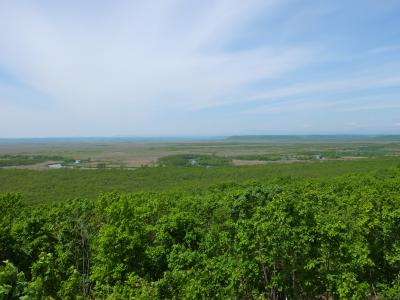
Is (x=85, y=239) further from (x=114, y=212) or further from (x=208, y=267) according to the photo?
(x=208, y=267)

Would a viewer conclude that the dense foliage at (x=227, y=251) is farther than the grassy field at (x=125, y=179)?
No

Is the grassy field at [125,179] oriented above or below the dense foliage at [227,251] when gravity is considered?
below

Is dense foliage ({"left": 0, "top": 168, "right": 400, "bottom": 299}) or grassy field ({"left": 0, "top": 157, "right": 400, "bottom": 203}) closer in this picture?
dense foliage ({"left": 0, "top": 168, "right": 400, "bottom": 299})

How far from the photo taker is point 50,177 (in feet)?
259

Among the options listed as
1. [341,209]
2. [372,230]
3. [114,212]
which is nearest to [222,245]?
[114,212]

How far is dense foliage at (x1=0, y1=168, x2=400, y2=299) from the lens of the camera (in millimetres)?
10969

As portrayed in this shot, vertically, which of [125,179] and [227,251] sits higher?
[227,251]

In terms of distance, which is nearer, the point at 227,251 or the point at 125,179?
the point at 227,251

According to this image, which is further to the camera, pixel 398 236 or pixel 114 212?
pixel 114 212

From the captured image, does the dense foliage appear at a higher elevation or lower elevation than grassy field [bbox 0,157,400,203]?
higher

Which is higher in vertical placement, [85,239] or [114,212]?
[114,212]

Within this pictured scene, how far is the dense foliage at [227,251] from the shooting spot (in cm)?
1097

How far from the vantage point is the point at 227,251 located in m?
13.5

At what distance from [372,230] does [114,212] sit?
12181mm
